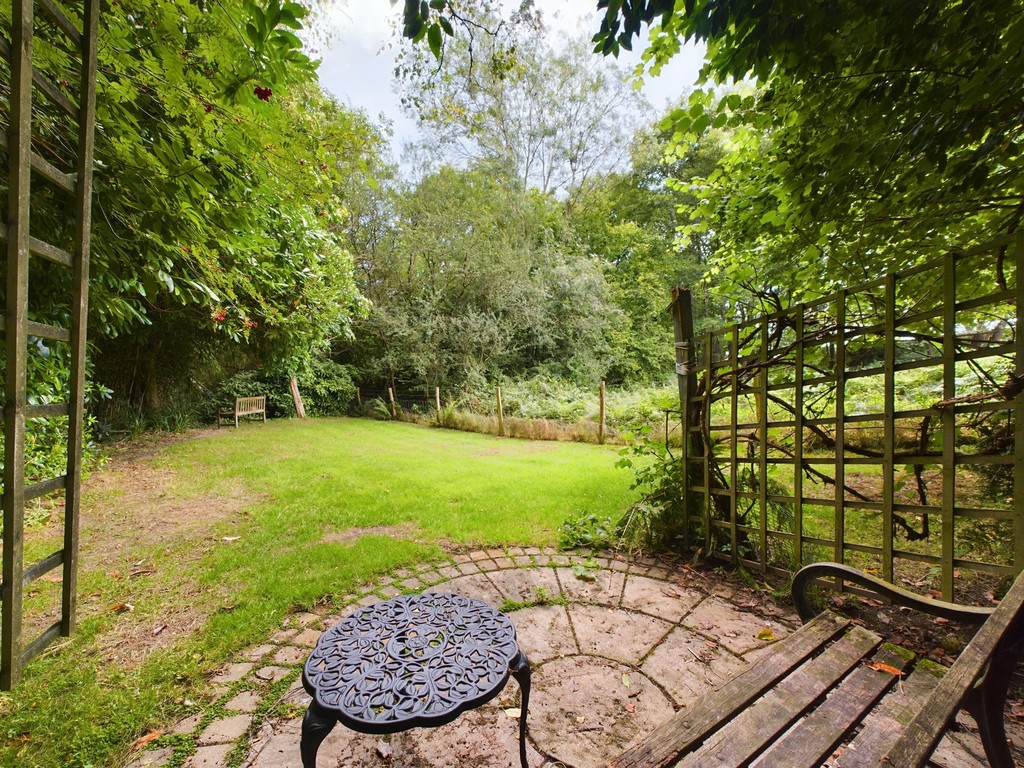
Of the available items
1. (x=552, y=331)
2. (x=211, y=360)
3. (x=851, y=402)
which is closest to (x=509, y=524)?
(x=851, y=402)

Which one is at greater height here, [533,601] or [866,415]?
[866,415]

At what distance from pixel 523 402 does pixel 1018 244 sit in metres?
9.97

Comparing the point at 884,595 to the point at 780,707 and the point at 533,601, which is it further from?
the point at 533,601

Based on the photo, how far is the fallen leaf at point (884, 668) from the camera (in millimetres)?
1362

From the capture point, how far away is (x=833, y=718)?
1.18m

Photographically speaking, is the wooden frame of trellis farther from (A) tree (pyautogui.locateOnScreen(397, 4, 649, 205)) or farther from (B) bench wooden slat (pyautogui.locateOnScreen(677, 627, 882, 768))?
(A) tree (pyautogui.locateOnScreen(397, 4, 649, 205))

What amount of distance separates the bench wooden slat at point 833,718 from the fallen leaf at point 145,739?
2032mm

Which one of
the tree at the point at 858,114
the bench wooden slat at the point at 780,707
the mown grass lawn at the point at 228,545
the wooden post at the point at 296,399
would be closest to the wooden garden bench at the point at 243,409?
the wooden post at the point at 296,399

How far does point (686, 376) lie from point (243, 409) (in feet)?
35.9

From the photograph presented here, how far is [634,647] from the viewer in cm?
209

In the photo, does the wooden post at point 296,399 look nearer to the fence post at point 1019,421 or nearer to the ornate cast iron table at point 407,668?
the ornate cast iron table at point 407,668

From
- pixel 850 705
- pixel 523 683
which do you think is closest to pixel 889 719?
pixel 850 705

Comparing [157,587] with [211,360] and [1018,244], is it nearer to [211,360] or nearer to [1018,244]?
[1018,244]

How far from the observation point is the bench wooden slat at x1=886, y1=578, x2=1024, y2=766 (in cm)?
91
